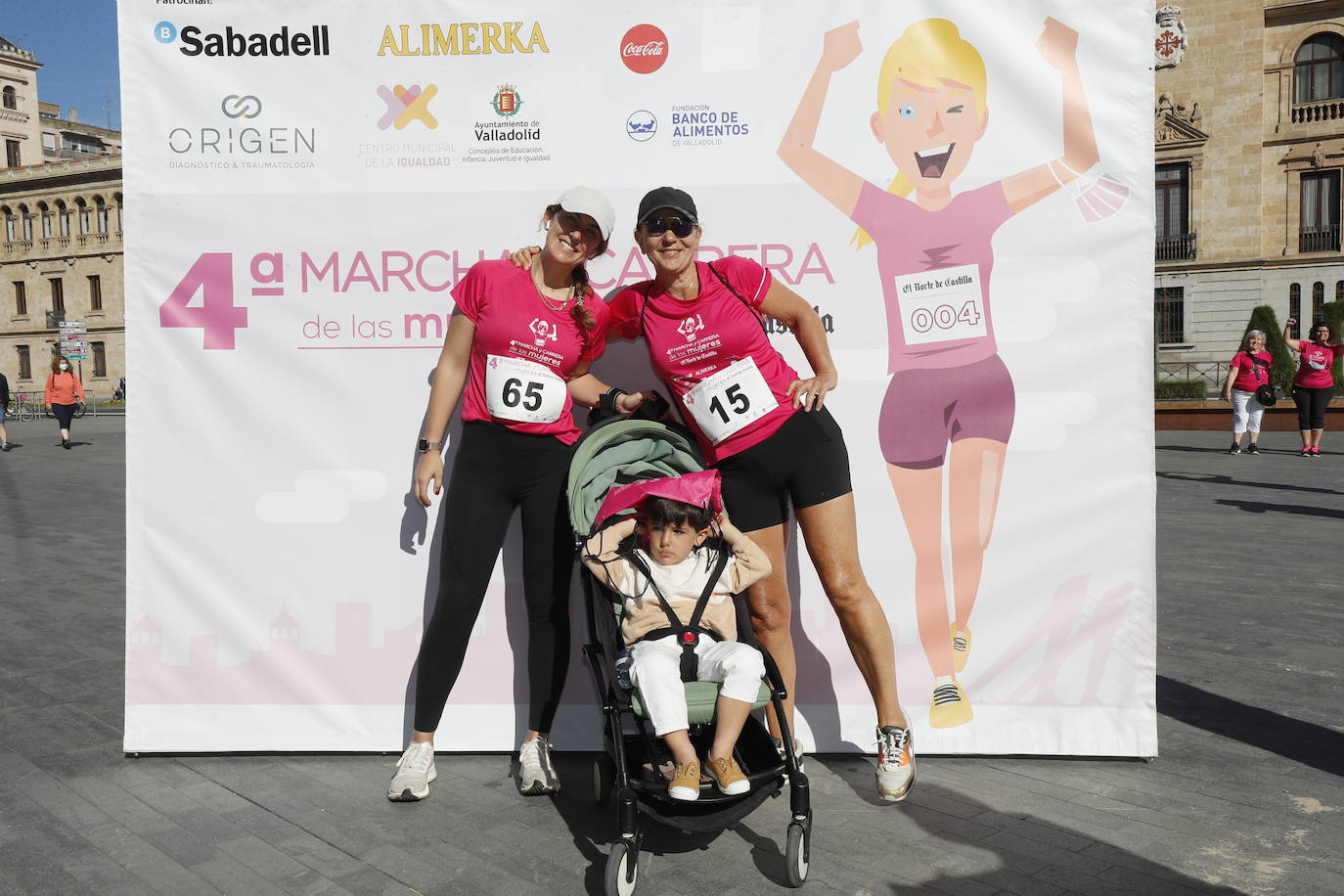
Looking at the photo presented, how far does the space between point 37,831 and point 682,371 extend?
2.75 meters

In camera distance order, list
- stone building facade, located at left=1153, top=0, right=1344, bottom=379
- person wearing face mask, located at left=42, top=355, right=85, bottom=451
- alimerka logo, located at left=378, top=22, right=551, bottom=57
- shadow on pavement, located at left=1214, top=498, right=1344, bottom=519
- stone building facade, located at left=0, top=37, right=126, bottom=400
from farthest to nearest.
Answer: stone building facade, located at left=0, top=37, right=126, bottom=400 < stone building facade, located at left=1153, top=0, right=1344, bottom=379 < person wearing face mask, located at left=42, top=355, right=85, bottom=451 < shadow on pavement, located at left=1214, top=498, right=1344, bottom=519 < alimerka logo, located at left=378, top=22, right=551, bottom=57

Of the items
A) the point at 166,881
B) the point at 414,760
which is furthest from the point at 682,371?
the point at 166,881

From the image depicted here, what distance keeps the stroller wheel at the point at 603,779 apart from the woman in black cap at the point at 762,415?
2.53ft

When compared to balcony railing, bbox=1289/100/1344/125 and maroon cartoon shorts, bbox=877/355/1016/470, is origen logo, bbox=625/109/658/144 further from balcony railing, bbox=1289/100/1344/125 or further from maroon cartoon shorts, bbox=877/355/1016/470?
balcony railing, bbox=1289/100/1344/125

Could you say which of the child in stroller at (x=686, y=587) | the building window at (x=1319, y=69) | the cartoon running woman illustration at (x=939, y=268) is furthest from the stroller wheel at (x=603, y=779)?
the building window at (x=1319, y=69)

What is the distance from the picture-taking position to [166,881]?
133 inches

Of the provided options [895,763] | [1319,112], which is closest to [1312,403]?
[895,763]

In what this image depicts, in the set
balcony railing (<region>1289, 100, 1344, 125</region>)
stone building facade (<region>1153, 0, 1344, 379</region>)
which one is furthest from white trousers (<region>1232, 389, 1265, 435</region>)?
balcony railing (<region>1289, 100, 1344, 125</region>)

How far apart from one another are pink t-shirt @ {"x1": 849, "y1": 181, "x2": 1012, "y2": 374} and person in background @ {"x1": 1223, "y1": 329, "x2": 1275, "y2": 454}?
13345mm

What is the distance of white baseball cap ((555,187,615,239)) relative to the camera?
3.93 meters

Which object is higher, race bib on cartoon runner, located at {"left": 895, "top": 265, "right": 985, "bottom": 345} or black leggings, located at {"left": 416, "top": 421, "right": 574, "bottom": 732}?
race bib on cartoon runner, located at {"left": 895, "top": 265, "right": 985, "bottom": 345}

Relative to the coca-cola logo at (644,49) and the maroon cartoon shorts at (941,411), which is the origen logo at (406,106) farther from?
the maroon cartoon shorts at (941,411)

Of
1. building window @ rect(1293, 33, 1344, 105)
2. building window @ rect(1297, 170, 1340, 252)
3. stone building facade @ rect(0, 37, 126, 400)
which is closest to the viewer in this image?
building window @ rect(1293, 33, 1344, 105)

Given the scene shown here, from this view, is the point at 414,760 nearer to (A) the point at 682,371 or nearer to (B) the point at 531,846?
(B) the point at 531,846
